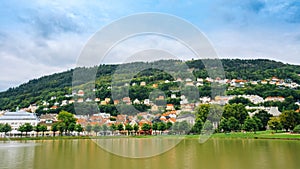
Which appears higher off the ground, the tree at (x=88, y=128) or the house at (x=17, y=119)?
the house at (x=17, y=119)

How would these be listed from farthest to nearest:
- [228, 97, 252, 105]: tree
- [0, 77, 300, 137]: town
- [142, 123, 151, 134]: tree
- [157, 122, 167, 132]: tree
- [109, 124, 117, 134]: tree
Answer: [228, 97, 252, 105]: tree, [109, 124, 117, 134]: tree, [142, 123, 151, 134]: tree, [157, 122, 167, 132]: tree, [0, 77, 300, 137]: town

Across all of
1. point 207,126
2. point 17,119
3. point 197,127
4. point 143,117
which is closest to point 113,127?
point 197,127

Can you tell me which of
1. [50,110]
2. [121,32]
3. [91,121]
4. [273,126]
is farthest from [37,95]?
Result: [121,32]

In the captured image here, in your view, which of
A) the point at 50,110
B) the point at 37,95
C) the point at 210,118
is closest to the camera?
the point at 210,118

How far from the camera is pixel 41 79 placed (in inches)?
3563

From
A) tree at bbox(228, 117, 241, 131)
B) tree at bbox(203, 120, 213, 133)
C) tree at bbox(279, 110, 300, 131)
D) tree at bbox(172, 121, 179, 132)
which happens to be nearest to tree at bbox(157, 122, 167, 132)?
tree at bbox(172, 121, 179, 132)

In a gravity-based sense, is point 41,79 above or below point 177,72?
above

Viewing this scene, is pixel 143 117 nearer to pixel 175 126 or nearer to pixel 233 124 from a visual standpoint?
pixel 175 126

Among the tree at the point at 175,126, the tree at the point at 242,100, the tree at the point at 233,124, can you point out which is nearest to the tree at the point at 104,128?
the tree at the point at 175,126

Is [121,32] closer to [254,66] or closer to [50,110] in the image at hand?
[50,110]

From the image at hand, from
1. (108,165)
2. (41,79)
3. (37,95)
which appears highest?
(41,79)

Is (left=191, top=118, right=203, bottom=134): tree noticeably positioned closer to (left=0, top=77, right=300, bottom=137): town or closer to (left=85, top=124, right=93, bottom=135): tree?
(left=0, top=77, right=300, bottom=137): town

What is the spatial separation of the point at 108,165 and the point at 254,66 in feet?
266

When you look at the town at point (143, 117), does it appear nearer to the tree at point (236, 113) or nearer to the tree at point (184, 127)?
the tree at point (184, 127)
